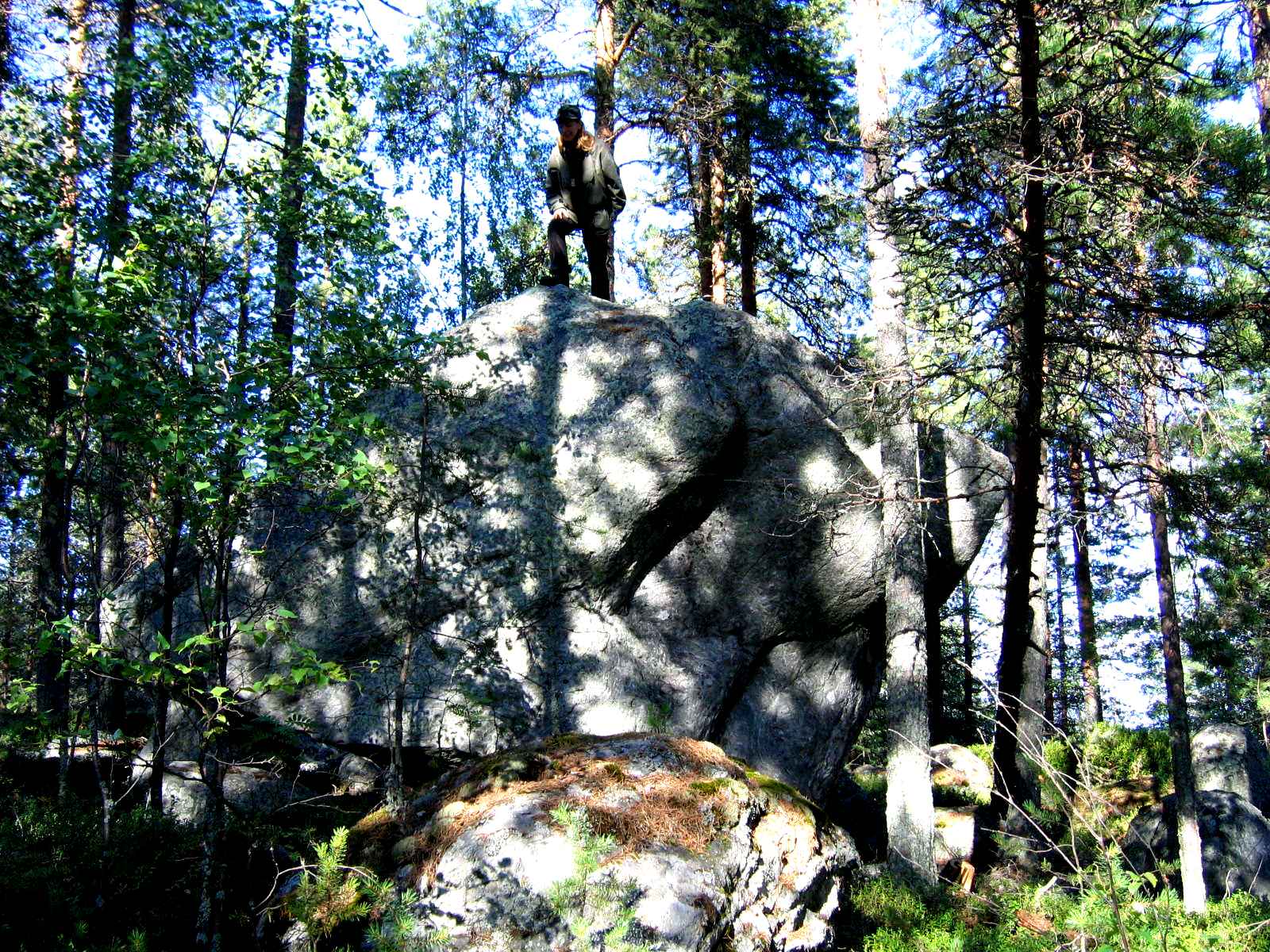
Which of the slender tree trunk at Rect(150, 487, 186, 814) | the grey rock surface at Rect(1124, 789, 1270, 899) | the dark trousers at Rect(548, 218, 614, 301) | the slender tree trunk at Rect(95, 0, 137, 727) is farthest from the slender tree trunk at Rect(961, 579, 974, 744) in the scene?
the slender tree trunk at Rect(95, 0, 137, 727)

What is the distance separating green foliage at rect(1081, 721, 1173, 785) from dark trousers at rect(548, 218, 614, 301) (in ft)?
36.6

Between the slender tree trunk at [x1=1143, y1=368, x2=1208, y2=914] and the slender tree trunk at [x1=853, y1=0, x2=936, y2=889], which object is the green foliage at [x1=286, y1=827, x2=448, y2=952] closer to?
the slender tree trunk at [x1=853, y1=0, x2=936, y2=889]

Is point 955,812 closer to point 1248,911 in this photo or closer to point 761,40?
point 1248,911

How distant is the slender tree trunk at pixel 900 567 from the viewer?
867 centimetres

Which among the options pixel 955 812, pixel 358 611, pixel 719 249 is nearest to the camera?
pixel 358 611

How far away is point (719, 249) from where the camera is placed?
1366cm

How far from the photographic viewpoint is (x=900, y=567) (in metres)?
9.08

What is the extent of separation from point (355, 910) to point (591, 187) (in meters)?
7.72

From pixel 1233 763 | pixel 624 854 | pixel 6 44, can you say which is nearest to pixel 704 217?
pixel 6 44

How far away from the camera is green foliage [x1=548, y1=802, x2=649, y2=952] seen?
457cm

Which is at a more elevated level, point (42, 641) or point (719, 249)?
point (719, 249)

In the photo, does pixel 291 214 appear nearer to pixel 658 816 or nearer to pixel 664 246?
pixel 658 816

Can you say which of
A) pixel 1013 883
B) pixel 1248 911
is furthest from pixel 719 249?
pixel 1248 911

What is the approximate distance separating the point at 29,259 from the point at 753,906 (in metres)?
5.69
